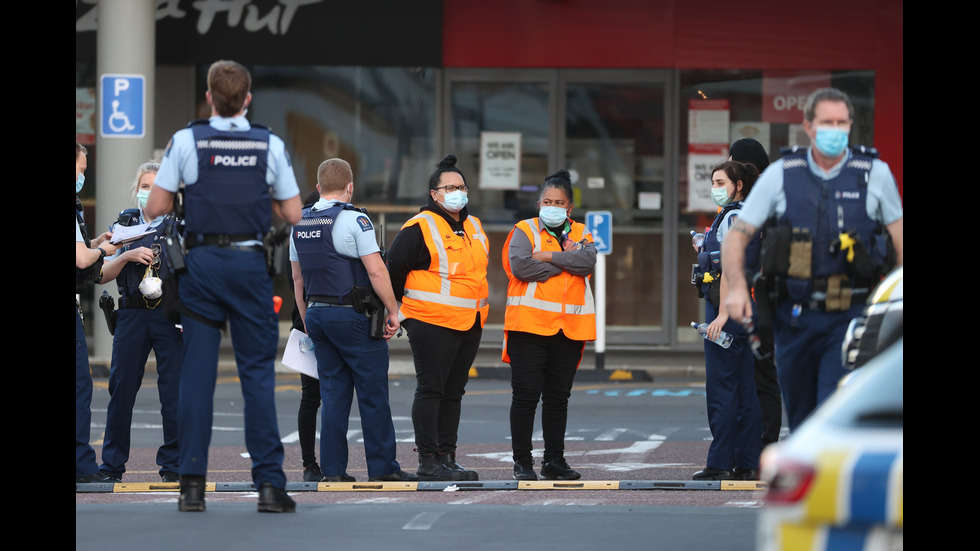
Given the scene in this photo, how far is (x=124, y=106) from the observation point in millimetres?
15945

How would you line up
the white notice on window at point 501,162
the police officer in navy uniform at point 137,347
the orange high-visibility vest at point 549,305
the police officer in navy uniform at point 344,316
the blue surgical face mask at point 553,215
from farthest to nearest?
the white notice on window at point 501,162 → the blue surgical face mask at point 553,215 → the orange high-visibility vest at point 549,305 → the police officer in navy uniform at point 137,347 → the police officer in navy uniform at point 344,316

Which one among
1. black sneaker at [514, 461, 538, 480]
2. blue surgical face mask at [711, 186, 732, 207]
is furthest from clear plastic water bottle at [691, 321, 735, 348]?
black sneaker at [514, 461, 538, 480]

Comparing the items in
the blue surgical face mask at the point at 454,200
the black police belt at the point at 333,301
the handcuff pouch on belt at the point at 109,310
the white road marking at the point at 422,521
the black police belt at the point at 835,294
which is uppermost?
the blue surgical face mask at the point at 454,200

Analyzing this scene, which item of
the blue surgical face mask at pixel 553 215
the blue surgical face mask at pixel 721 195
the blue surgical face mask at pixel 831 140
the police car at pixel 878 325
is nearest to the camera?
the police car at pixel 878 325

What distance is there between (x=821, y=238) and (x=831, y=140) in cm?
39

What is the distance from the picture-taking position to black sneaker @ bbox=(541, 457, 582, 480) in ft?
28.1

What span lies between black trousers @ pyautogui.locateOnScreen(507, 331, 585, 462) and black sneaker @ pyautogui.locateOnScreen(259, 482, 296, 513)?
2.52m

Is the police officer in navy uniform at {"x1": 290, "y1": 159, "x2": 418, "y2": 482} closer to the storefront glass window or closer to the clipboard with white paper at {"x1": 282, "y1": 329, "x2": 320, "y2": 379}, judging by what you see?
the clipboard with white paper at {"x1": 282, "y1": 329, "x2": 320, "y2": 379}

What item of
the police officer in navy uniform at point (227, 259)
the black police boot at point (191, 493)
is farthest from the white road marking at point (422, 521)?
the black police boot at point (191, 493)

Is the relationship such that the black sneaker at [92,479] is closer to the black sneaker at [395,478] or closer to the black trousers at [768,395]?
the black sneaker at [395,478]

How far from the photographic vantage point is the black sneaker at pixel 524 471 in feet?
27.8

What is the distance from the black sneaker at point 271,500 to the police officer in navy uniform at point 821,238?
2.17m

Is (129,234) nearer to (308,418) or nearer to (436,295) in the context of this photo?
(308,418)
